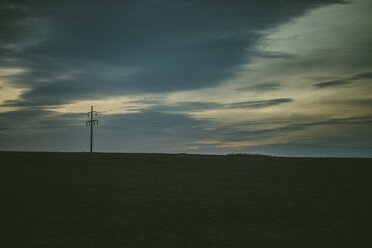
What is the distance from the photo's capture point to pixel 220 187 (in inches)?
757

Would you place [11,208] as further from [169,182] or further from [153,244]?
[169,182]

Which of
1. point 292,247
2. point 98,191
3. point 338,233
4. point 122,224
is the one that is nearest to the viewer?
point 292,247

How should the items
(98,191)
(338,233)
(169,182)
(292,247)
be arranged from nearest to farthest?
(292,247) < (338,233) < (98,191) < (169,182)

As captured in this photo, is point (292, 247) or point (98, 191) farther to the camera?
point (98, 191)

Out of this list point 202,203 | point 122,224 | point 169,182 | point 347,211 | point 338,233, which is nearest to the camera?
point 338,233

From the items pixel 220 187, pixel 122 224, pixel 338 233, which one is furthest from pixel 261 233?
pixel 220 187

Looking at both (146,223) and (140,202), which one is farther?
(140,202)

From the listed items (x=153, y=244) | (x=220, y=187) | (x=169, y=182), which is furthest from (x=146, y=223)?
(x=169, y=182)

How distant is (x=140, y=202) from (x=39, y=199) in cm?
448

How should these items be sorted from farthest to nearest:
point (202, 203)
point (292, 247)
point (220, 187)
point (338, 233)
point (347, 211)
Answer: point (220, 187)
point (202, 203)
point (347, 211)
point (338, 233)
point (292, 247)

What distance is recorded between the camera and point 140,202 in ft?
47.8

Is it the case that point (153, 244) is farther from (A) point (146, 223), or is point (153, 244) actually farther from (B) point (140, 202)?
(B) point (140, 202)

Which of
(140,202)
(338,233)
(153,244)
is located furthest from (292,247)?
(140,202)

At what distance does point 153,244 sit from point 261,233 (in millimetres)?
3264
